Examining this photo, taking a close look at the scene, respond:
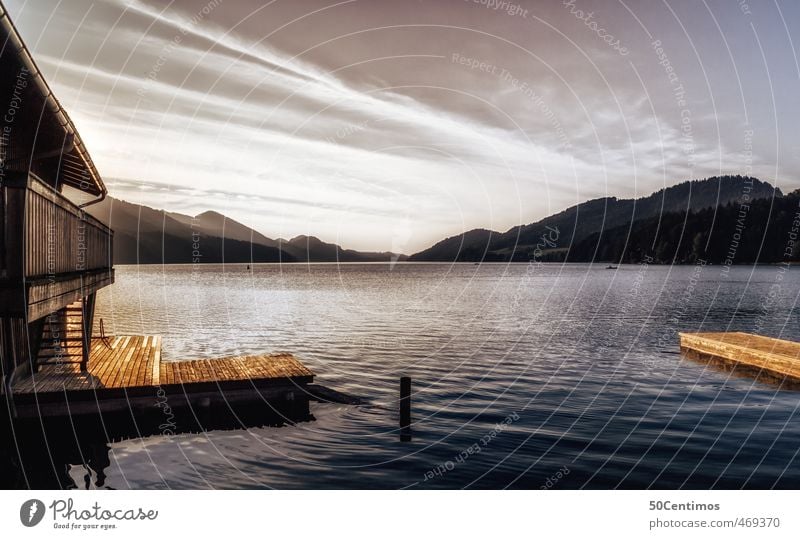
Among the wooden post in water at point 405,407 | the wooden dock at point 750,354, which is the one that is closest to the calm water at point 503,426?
the wooden post in water at point 405,407

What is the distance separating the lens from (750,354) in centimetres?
2677

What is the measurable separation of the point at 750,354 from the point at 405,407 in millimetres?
19109

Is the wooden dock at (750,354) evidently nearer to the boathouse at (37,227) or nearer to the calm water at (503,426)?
the calm water at (503,426)

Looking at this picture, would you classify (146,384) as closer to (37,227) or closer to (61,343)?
(61,343)

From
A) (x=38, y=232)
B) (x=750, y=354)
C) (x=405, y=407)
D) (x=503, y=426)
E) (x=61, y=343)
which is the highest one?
(x=38, y=232)

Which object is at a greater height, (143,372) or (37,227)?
(37,227)

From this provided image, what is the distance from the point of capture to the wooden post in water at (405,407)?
16.7 metres

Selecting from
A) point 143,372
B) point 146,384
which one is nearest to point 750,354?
A: point 146,384

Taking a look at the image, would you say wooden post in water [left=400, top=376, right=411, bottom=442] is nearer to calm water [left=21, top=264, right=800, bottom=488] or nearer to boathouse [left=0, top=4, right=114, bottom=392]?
calm water [left=21, top=264, right=800, bottom=488]

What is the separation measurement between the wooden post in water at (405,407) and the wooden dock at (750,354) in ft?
57.6

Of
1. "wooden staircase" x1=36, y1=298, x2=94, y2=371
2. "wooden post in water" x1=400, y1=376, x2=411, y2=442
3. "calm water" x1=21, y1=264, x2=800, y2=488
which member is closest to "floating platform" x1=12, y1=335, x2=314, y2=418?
"wooden staircase" x1=36, y1=298, x2=94, y2=371

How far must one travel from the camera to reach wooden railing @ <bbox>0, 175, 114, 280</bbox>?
28.2 ft
